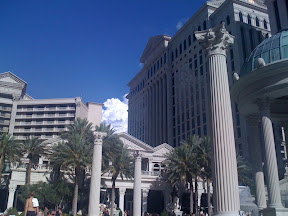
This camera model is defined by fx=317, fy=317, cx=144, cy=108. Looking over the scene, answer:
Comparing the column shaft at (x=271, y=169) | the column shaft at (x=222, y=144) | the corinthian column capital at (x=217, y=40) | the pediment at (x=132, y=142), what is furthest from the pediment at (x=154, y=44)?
the column shaft at (x=222, y=144)

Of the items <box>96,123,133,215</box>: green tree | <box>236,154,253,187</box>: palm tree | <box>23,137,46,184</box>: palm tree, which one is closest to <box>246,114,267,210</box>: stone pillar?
<box>236,154,253,187</box>: palm tree

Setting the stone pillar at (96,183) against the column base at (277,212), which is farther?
the stone pillar at (96,183)

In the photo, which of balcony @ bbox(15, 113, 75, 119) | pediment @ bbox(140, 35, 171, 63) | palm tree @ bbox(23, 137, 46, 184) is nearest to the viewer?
palm tree @ bbox(23, 137, 46, 184)

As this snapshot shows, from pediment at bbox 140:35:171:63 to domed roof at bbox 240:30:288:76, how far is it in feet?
288

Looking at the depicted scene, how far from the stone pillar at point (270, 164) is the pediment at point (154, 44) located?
9111 cm

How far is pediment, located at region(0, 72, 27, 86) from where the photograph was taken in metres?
98.8

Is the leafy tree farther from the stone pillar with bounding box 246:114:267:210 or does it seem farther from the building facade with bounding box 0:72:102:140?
the building facade with bounding box 0:72:102:140

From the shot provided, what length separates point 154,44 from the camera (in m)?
118

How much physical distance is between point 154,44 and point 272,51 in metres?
98.4

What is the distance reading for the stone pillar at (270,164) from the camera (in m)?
19.1

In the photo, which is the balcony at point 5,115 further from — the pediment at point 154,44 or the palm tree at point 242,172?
the palm tree at point 242,172

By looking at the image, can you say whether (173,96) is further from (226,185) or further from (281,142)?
(226,185)

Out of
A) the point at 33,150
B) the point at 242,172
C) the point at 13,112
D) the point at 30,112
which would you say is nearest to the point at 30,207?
the point at 242,172

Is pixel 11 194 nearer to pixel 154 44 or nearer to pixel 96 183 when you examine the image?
pixel 96 183
